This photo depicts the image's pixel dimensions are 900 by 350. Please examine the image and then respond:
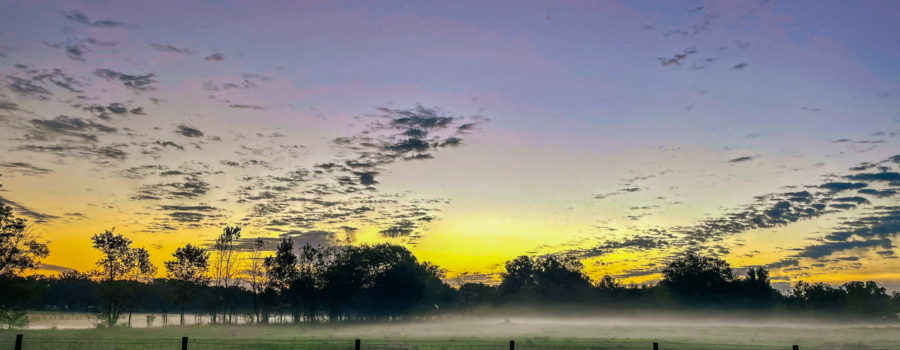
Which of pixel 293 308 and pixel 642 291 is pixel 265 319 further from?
pixel 642 291

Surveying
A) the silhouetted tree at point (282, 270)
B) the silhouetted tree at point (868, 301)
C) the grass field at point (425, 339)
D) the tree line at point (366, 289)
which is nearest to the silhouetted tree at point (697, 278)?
the tree line at point (366, 289)

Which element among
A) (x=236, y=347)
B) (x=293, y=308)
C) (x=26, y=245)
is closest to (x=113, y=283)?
(x=26, y=245)

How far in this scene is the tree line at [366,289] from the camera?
85.8 m

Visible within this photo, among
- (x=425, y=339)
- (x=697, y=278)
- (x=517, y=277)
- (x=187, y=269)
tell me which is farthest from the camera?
(x=517, y=277)

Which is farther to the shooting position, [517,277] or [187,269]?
[517,277]

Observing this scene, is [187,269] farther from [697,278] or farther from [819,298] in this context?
[819,298]

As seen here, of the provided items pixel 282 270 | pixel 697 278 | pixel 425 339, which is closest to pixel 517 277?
pixel 697 278

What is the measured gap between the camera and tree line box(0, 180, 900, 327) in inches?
3378

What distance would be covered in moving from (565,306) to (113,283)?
125 metres

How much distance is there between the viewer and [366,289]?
132 metres

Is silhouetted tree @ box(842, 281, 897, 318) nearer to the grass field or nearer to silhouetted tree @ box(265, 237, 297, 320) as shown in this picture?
the grass field

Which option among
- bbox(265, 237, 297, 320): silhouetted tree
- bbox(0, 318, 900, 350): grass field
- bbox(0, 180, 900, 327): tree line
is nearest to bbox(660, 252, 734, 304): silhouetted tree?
bbox(0, 180, 900, 327): tree line

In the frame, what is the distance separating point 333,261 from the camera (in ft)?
447

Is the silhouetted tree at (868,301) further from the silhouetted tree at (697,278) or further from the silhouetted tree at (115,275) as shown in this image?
the silhouetted tree at (115,275)
